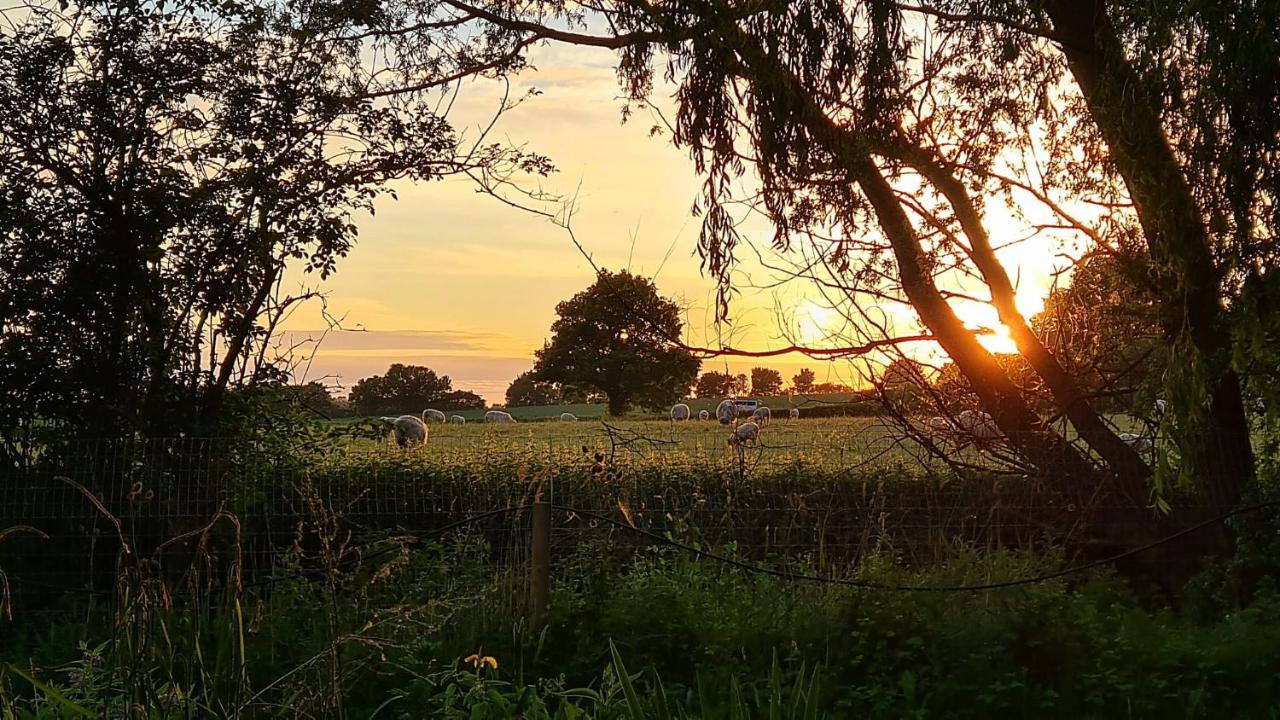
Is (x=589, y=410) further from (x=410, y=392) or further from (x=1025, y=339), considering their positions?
(x=1025, y=339)

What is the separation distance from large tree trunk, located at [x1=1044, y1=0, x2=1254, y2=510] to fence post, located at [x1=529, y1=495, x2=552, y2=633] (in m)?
4.28

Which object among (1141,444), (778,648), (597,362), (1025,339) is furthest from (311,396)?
(597,362)

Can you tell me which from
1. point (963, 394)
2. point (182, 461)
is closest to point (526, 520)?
point (182, 461)

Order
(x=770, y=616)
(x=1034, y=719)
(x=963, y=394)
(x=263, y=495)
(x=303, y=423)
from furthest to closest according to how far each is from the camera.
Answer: (x=963, y=394)
(x=303, y=423)
(x=263, y=495)
(x=770, y=616)
(x=1034, y=719)

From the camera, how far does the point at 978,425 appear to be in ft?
28.9

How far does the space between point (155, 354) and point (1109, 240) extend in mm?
6961

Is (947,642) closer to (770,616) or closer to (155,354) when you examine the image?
(770,616)

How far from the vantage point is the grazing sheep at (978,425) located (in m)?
8.45

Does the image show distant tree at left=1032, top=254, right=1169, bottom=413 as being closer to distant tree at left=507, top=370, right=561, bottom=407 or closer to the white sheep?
the white sheep

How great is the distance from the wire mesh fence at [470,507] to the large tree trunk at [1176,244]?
0.77 metres

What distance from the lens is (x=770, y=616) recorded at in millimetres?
5684

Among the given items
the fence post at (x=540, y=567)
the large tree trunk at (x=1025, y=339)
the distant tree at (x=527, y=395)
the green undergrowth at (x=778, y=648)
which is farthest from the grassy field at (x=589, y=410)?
the fence post at (x=540, y=567)

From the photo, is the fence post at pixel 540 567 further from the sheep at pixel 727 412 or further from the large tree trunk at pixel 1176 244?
the sheep at pixel 727 412

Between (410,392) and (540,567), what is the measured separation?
44602mm
